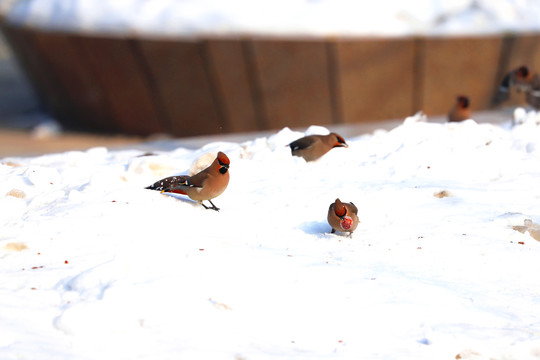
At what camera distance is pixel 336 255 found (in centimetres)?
455

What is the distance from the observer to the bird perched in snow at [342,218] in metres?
4.70

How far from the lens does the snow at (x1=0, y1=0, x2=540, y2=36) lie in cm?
1084

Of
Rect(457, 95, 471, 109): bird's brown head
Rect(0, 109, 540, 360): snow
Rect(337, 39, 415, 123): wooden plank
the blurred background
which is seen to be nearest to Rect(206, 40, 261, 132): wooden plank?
the blurred background

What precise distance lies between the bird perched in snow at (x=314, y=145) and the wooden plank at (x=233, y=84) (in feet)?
16.6

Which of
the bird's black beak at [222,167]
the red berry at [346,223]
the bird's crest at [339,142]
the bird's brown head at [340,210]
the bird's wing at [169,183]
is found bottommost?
the bird's crest at [339,142]

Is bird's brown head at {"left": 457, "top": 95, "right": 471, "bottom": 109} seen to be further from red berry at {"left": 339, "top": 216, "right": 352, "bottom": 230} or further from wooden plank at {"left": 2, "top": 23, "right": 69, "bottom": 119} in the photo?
wooden plank at {"left": 2, "top": 23, "right": 69, "bottom": 119}

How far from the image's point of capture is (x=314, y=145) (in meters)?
6.23

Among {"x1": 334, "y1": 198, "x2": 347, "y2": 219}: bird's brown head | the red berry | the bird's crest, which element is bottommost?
the bird's crest

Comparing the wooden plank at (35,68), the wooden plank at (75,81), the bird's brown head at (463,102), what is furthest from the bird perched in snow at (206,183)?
the wooden plank at (35,68)

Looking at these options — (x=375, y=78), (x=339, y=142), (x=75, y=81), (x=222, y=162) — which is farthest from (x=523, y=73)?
(x=75, y=81)

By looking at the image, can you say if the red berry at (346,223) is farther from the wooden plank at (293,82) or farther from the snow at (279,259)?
the wooden plank at (293,82)

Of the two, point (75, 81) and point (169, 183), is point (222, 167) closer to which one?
point (169, 183)

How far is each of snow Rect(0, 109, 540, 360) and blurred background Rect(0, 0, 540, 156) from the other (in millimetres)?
4774

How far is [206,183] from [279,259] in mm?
983
